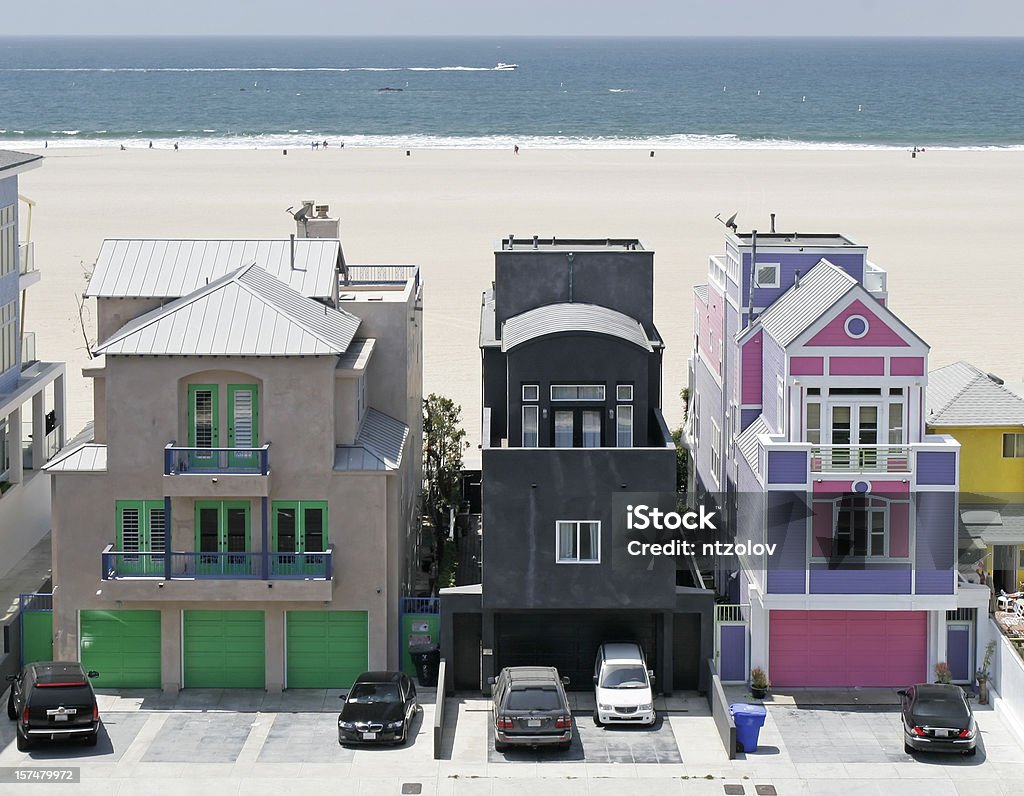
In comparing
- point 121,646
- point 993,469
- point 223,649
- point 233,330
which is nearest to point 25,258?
point 233,330

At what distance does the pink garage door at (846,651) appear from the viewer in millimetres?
33062

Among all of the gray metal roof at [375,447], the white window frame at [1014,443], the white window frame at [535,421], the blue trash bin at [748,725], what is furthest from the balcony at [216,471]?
the white window frame at [1014,443]

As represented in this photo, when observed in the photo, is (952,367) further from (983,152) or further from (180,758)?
(983,152)

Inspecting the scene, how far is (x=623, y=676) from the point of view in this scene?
31453 millimetres

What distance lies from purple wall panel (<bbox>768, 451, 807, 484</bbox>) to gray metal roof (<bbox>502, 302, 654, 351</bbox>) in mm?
3467

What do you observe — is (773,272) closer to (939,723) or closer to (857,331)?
(857,331)

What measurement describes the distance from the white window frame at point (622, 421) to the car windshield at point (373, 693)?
686cm

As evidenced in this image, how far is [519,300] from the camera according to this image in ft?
119

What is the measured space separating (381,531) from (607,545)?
456cm

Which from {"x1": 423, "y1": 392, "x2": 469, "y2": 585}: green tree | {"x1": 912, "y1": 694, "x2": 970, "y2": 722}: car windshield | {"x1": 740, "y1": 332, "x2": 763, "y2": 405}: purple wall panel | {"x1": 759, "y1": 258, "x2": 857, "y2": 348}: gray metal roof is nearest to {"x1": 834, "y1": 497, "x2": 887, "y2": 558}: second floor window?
{"x1": 759, "y1": 258, "x2": 857, "y2": 348}: gray metal roof

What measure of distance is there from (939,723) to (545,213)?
7347cm

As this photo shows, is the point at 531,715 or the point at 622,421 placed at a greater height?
the point at 622,421

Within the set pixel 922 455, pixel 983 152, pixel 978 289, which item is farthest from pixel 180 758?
pixel 983 152

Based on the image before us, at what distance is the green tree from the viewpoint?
43.1 metres
